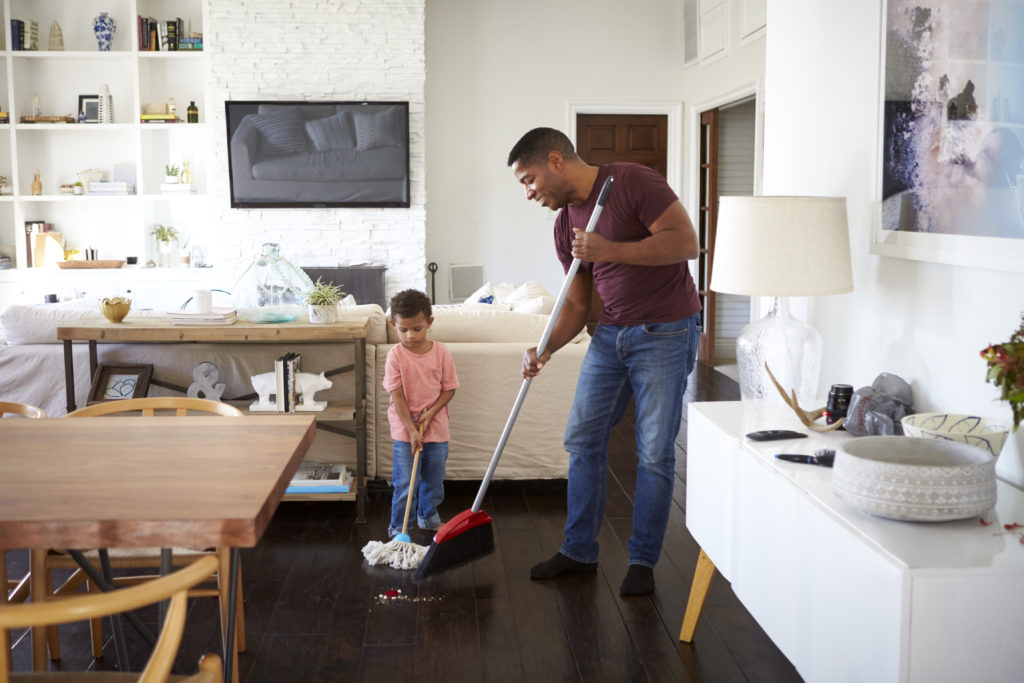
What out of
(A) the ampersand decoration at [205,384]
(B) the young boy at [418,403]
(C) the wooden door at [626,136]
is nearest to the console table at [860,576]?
(B) the young boy at [418,403]

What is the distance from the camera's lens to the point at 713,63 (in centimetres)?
733

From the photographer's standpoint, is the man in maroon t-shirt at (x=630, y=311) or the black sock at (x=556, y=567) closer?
the man in maroon t-shirt at (x=630, y=311)

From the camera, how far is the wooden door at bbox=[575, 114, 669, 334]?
8312 millimetres

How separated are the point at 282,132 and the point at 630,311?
5.31 meters

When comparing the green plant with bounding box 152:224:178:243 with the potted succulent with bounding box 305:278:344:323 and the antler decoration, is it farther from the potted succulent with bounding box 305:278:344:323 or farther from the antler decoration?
the antler decoration

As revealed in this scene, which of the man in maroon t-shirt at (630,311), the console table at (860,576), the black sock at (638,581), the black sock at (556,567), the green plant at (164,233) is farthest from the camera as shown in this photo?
the green plant at (164,233)

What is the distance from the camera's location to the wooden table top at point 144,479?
4.95 feet

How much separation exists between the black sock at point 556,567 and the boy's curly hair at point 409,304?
3.25ft

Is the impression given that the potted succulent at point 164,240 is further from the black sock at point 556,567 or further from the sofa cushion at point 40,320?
the black sock at point 556,567

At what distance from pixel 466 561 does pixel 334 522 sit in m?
0.87

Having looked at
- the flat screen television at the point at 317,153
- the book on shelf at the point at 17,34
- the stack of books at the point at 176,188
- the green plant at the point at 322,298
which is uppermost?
the book on shelf at the point at 17,34

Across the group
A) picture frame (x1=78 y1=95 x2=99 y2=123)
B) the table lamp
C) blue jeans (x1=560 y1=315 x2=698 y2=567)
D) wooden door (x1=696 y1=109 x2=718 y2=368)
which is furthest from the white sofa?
picture frame (x1=78 y1=95 x2=99 y2=123)

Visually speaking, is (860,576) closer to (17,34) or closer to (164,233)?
(164,233)

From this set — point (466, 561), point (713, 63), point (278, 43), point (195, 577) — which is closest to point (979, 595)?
point (195, 577)
